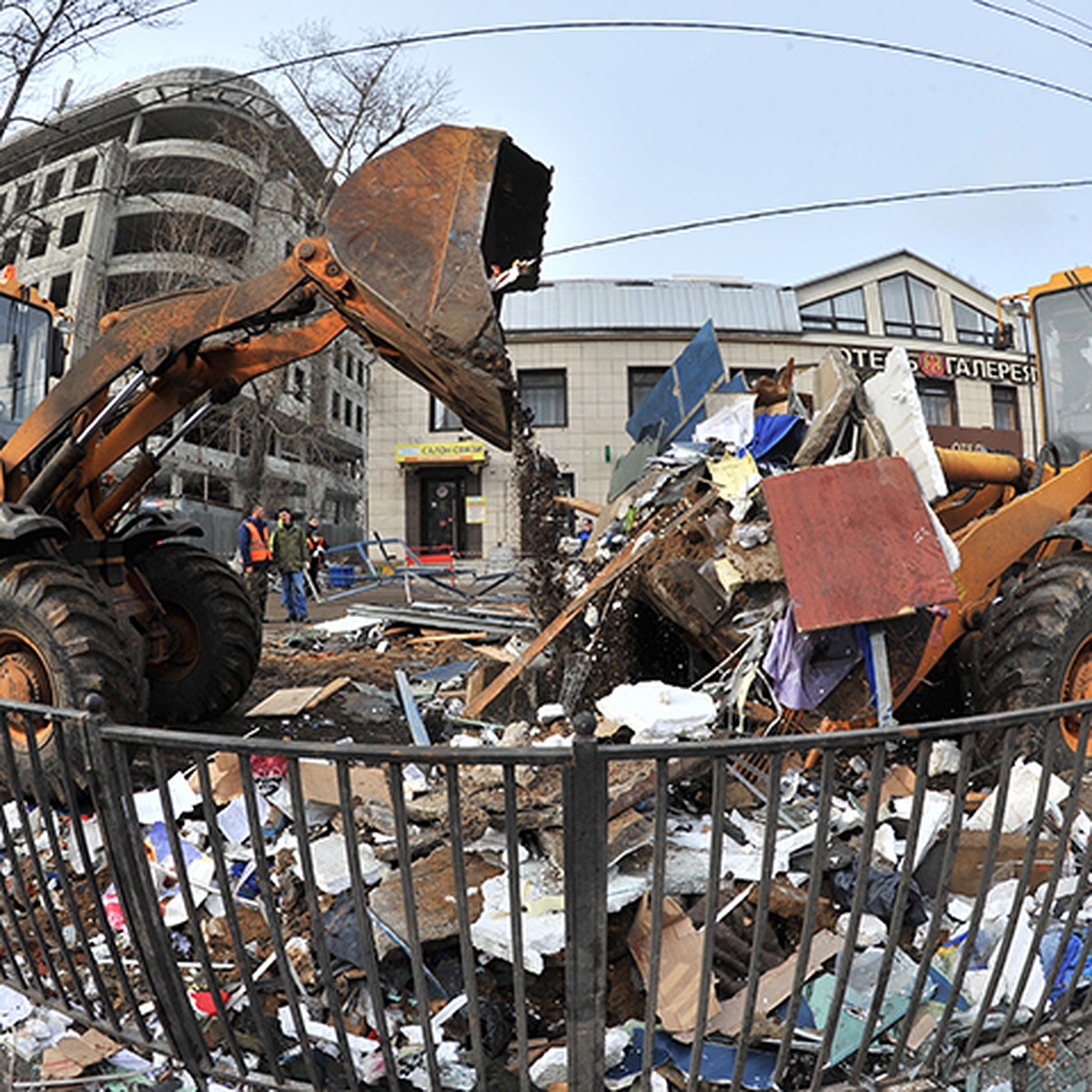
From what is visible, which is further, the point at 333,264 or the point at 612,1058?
the point at 333,264

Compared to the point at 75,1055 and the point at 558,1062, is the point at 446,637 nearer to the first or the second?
the point at 75,1055

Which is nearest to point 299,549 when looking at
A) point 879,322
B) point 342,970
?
point 342,970

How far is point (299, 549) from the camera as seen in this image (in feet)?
38.8

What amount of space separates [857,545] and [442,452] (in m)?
20.9

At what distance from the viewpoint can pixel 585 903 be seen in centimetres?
165

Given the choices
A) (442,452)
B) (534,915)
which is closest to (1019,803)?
(534,915)

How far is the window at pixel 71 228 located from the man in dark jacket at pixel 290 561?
30649mm

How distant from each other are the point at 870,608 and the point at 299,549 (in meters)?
9.74

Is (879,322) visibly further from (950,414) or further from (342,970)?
(342,970)

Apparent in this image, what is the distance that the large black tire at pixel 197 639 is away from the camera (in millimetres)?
5656

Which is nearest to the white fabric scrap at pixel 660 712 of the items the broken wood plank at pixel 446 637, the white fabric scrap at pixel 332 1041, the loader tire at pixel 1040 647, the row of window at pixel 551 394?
the loader tire at pixel 1040 647

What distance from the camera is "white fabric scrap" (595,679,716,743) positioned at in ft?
13.1

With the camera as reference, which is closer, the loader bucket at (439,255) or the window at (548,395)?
the loader bucket at (439,255)

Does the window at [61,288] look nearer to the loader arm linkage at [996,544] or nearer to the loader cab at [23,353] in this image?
the loader cab at [23,353]
